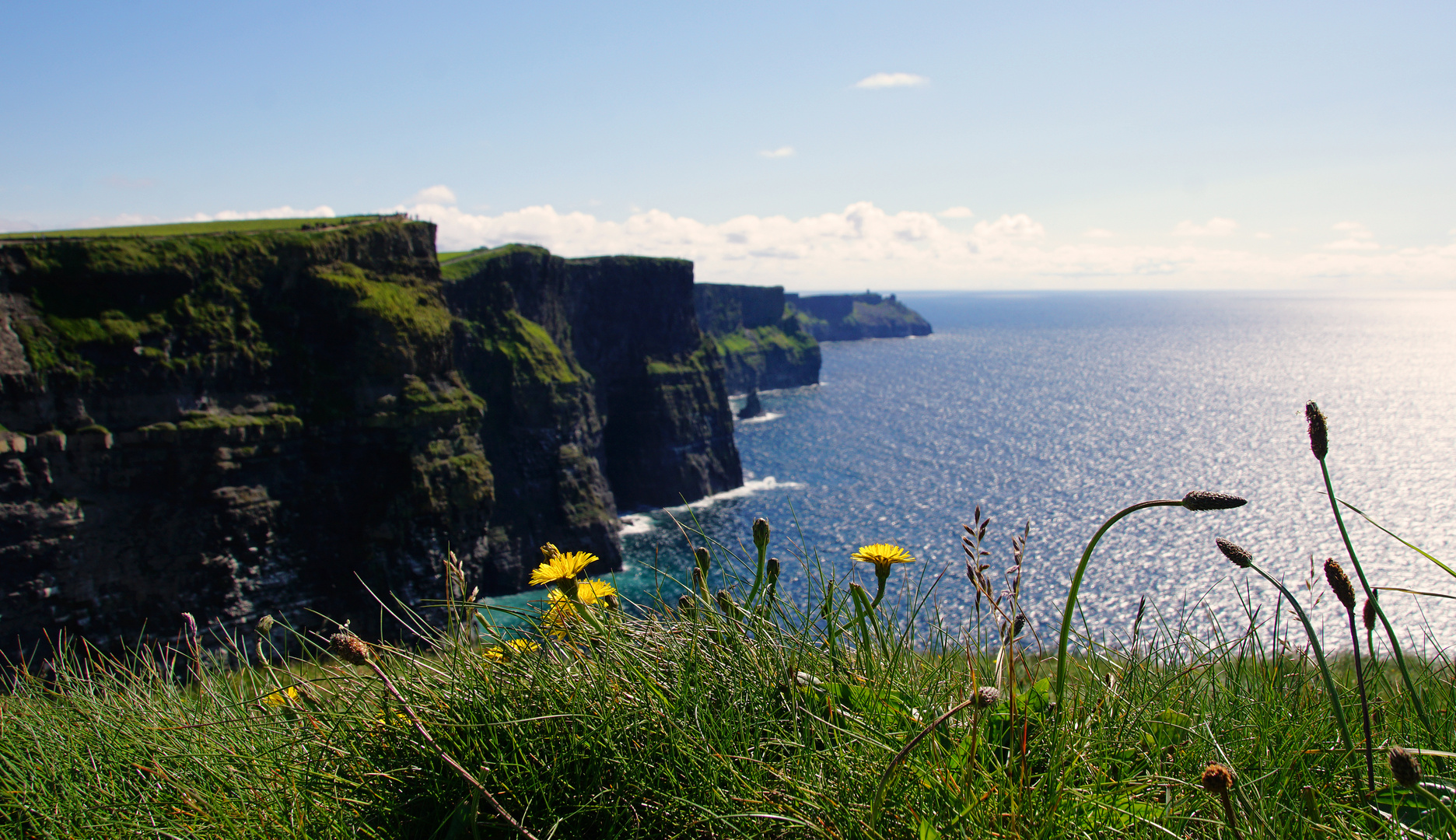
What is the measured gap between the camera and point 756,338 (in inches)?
6471

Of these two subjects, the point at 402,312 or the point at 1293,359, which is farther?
the point at 1293,359

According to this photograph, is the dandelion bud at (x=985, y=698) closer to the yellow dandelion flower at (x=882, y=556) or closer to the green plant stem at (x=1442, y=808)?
the green plant stem at (x=1442, y=808)

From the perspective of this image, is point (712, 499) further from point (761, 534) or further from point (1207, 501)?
point (1207, 501)

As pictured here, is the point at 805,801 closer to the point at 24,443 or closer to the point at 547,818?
the point at 547,818

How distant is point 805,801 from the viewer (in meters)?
2.48

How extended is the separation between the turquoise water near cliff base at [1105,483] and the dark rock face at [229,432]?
639 inches

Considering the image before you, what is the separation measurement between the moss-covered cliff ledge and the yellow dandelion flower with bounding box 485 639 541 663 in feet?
484

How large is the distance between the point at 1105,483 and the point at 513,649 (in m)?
89.7

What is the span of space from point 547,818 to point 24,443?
39302mm

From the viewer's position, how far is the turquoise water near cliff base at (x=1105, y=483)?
2076 inches

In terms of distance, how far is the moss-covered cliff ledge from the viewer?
156 m

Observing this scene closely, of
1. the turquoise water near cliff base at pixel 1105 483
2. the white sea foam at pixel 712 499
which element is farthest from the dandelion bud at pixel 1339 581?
the white sea foam at pixel 712 499

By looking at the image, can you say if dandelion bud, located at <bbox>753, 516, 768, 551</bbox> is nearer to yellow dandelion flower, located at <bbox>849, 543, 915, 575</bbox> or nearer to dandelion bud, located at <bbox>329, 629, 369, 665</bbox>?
yellow dandelion flower, located at <bbox>849, 543, 915, 575</bbox>

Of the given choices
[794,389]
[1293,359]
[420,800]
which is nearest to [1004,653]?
[420,800]
